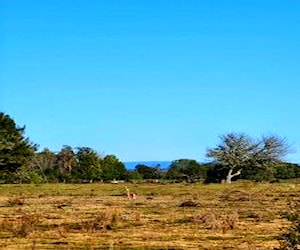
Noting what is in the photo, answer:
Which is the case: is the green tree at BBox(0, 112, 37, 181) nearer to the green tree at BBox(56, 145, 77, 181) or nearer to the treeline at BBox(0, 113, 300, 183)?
the treeline at BBox(0, 113, 300, 183)

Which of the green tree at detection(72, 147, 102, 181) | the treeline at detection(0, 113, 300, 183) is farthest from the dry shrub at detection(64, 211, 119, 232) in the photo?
the green tree at detection(72, 147, 102, 181)

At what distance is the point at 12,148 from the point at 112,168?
107ft

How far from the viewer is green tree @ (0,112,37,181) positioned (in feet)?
233

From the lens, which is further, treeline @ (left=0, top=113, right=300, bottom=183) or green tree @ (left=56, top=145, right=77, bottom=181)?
green tree @ (left=56, top=145, right=77, bottom=181)

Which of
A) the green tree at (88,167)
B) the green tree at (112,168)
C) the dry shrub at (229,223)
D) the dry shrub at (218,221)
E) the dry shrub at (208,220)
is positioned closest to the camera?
the dry shrub at (229,223)

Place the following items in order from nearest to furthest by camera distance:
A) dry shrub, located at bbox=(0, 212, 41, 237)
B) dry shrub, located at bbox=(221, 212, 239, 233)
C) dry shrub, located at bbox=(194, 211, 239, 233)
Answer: dry shrub, located at bbox=(0, 212, 41, 237), dry shrub, located at bbox=(221, 212, 239, 233), dry shrub, located at bbox=(194, 211, 239, 233)

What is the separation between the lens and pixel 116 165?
104 m

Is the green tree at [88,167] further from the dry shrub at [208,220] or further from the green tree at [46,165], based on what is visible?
the dry shrub at [208,220]

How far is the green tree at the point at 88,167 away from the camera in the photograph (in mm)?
99125

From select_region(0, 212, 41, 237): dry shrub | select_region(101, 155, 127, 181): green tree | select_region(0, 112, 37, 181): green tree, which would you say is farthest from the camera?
select_region(101, 155, 127, 181): green tree

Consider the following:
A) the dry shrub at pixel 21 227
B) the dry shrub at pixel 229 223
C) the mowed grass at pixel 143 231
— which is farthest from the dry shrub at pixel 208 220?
the dry shrub at pixel 21 227

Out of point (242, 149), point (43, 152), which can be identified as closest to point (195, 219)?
point (242, 149)

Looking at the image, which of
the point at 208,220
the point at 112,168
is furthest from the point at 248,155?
the point at 208,220

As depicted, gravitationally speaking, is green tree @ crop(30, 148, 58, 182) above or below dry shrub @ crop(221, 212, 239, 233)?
above
